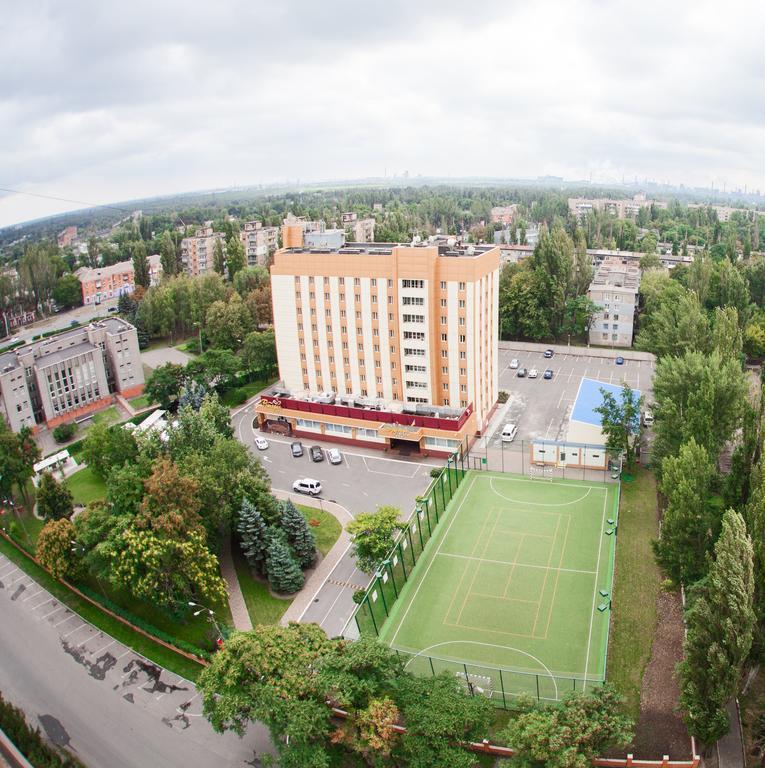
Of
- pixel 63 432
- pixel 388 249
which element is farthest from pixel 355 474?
pixel 63 432

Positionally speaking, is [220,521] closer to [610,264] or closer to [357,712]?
[357,712]

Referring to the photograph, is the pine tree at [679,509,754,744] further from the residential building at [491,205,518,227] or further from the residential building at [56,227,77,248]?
the residential building at [56,227,77,248]

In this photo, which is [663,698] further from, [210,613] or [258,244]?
[258,244]

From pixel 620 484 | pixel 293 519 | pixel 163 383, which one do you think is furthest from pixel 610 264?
pixel 293 519

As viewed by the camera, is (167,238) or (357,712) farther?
(167,238)

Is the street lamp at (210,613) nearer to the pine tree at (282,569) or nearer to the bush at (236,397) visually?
the pine tree at (282,569)
